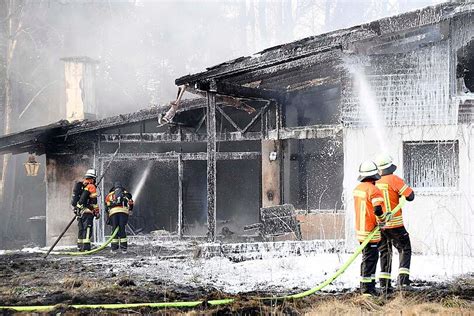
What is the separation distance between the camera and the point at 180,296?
6.86 meters

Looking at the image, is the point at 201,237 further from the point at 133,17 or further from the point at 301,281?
the point at 133,17

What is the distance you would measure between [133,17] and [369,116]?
26.5 meters

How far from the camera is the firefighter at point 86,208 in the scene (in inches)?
479

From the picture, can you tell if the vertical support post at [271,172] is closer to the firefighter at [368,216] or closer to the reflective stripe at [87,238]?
the reflective stripe at [87,238]

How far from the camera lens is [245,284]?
25.4ft

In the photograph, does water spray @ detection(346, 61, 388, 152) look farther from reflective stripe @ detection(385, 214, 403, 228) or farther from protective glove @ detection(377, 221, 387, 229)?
protective glove @ detection(377, 221, 387, 229)

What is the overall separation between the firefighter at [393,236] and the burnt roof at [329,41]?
9.16ft

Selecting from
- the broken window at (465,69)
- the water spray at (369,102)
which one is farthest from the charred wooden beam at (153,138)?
the broken window at (465,69)

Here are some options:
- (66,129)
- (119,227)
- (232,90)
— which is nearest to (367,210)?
(232,90)

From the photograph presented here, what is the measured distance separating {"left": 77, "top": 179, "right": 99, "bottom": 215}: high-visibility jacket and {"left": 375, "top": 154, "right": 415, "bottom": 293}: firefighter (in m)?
7.23

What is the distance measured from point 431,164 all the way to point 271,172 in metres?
5.28

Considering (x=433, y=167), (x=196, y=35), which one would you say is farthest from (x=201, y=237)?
(x=196, y=35)

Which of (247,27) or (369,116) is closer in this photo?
(369,116)

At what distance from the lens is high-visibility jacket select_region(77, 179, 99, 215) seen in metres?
12.1
